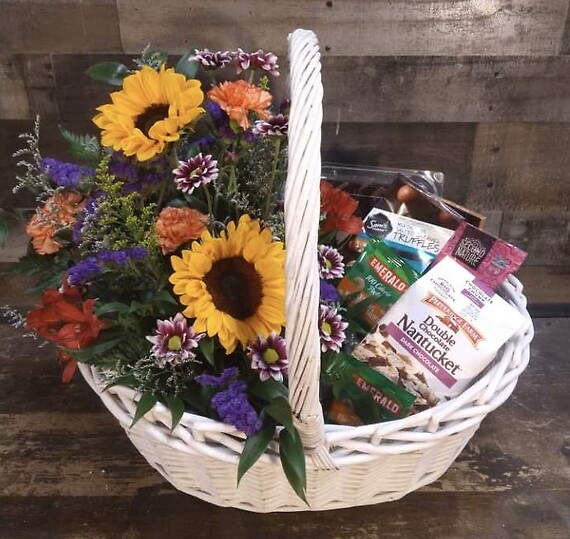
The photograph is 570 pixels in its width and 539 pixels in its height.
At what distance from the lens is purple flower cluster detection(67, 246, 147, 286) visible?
0.65 m

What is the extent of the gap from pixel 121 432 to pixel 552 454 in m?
0.68

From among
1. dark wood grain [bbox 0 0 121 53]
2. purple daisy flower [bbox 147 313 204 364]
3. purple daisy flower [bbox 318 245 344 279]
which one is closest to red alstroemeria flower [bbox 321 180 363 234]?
purple daisy flower [bbox 318 245 344 279]

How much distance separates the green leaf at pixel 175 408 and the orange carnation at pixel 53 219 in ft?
0.85

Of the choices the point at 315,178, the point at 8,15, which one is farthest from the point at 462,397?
the point at 8,15

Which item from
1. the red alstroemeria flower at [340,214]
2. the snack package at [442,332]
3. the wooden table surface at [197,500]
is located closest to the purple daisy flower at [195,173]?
the red alstroemeria flower at [340,214]

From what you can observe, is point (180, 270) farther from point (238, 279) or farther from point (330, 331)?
point (330, 331)

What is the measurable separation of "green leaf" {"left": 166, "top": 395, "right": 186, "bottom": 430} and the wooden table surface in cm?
24

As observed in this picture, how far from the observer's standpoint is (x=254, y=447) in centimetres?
63

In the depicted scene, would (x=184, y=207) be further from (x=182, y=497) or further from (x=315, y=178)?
(x=182, y=497)

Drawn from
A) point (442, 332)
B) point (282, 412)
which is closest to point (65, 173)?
point (282, 412)

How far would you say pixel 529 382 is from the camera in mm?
1064

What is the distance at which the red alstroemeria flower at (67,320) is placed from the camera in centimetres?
67

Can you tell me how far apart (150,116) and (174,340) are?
256mm

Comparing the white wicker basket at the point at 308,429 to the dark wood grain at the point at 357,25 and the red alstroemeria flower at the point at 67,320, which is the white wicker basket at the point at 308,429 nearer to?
the red alstroemeria flower at the point at 67,320
